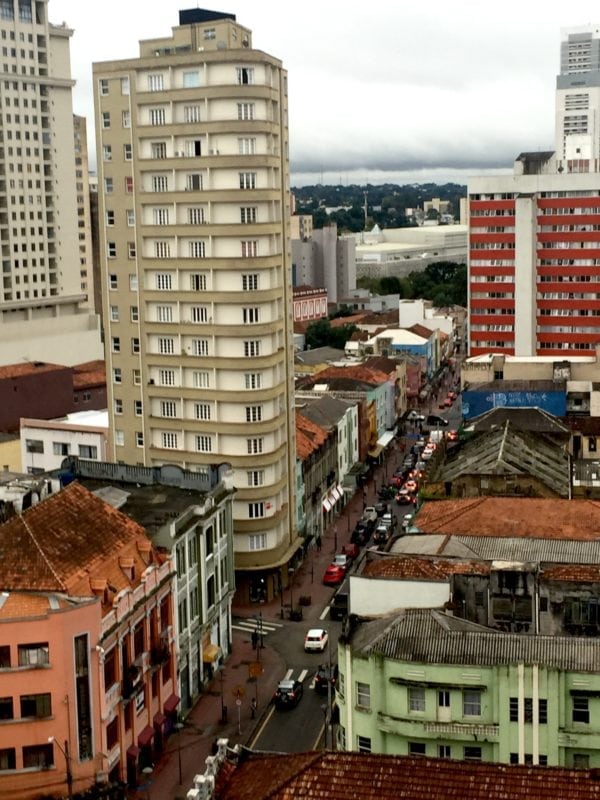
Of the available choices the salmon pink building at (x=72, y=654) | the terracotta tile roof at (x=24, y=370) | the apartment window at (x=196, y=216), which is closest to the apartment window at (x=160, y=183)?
the apartment window at (x=196, y=216)

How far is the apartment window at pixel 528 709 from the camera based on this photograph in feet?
148

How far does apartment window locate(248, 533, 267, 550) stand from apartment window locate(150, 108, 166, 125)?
30917 mm

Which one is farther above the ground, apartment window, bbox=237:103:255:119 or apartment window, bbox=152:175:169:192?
apartment window, bbox=237:103:255:119

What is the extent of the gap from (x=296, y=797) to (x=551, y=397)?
75640 millimetres

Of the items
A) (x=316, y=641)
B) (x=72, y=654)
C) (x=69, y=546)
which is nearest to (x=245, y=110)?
(x=316, y=641)

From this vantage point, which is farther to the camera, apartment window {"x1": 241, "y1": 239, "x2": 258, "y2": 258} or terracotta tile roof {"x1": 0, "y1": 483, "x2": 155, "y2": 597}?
apartment window {"x1": 241, "y1": 239, "x2": 258, "y2": 258}

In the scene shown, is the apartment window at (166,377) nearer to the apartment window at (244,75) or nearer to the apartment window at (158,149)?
the apartment window at (158,149)

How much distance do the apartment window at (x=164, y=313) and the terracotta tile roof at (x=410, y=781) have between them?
164 ft

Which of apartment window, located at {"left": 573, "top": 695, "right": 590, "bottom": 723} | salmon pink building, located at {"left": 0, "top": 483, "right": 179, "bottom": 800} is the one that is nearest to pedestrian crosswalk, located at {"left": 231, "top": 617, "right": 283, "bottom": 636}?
salmon pink building, located at {"left": 0, "top": 483, "right": 179, "bottom": 800}

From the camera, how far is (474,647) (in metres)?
46.2

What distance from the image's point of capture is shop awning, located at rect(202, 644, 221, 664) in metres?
66.5

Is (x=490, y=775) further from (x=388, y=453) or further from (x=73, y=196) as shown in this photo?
(x=73, y=196)

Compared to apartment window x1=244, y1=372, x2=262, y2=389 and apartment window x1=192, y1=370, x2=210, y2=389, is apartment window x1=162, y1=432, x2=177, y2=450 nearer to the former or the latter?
apartment window x1=192, y1=370, x2=210, y2=389

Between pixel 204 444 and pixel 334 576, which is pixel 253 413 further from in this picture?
pixel 334 576
